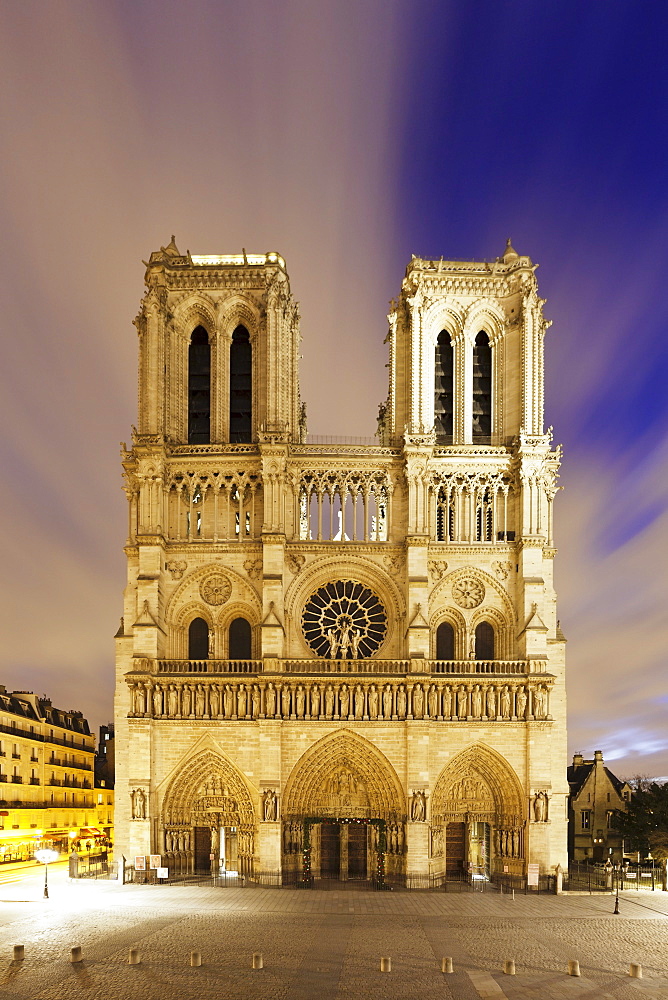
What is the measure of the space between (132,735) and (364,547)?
1291 centimetres

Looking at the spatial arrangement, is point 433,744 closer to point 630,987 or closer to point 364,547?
point 364,547

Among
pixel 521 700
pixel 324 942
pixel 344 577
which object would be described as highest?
pixel 344 577

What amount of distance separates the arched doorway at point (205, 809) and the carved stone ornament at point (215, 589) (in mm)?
6686

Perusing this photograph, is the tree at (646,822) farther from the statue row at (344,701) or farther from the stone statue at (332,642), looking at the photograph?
the stone statue at (332,642)

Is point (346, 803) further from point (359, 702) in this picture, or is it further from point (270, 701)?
point (270, 701)

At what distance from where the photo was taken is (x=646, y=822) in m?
47.1

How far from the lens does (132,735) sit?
38.9 meters

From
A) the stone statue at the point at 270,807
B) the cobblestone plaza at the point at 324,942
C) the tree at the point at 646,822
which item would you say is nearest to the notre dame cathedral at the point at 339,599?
the stone statue at the point at 270,807

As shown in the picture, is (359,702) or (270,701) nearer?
(270,701)

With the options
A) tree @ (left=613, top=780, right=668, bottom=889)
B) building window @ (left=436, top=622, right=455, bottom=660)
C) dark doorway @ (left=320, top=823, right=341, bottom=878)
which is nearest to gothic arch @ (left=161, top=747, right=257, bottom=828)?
dark doorway @ (left=320, top=823, right=341, bottom=878)

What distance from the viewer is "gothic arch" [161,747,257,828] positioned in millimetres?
38969

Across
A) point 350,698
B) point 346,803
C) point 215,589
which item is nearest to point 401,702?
point 350,698

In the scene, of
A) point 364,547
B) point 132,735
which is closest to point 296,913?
point 132,735

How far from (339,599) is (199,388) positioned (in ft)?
40.5
